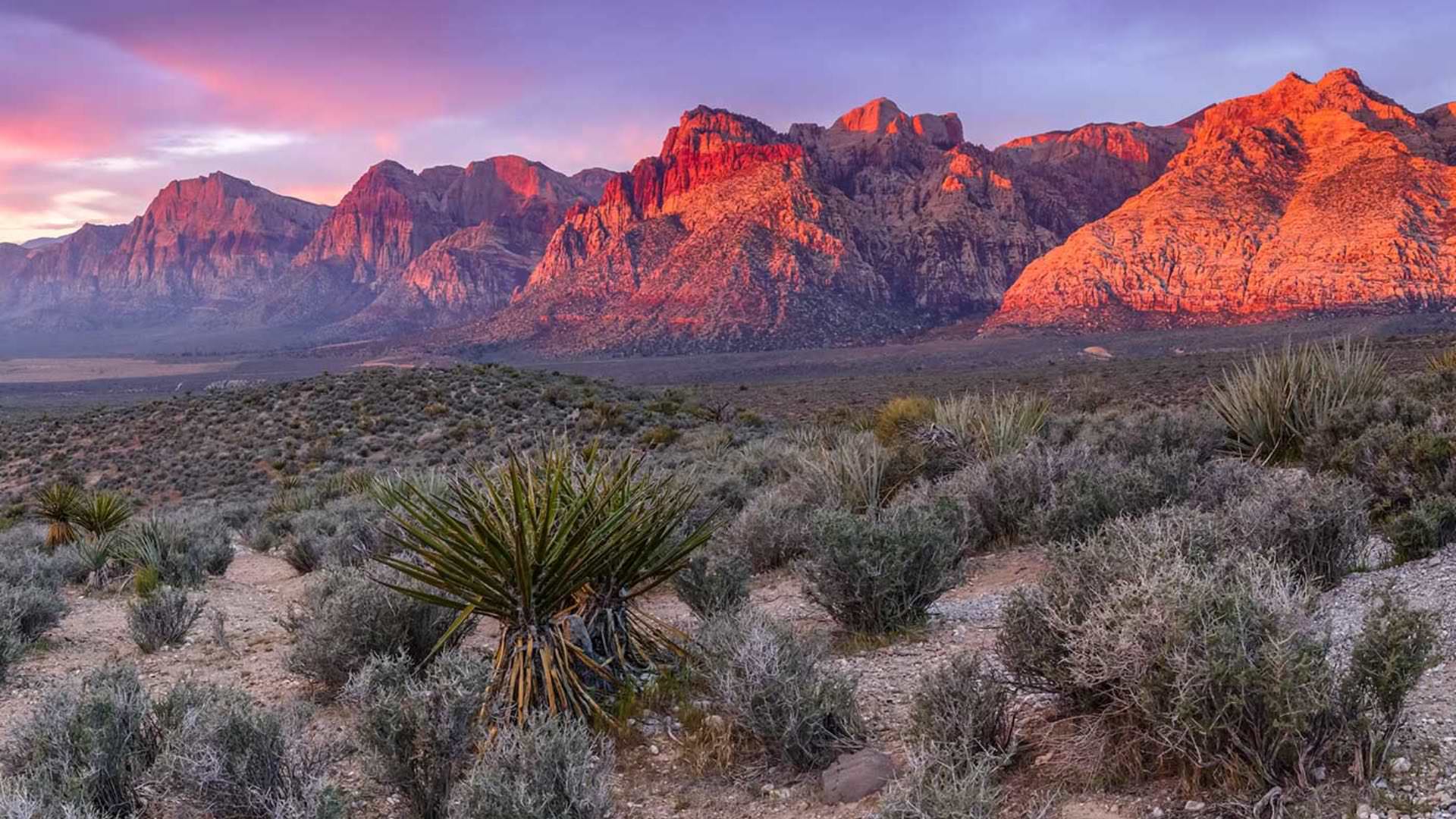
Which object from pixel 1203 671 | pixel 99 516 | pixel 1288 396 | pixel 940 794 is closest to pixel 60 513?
pixel 99 516

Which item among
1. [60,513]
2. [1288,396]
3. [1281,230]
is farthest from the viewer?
[1281,230]

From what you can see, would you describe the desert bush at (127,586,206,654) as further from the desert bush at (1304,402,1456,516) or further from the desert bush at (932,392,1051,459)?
the desert bush at (1304,402,1456,516)

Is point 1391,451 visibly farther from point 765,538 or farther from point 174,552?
point 174,552

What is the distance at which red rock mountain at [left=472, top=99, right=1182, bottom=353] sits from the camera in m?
104

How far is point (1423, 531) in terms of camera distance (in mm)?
6086

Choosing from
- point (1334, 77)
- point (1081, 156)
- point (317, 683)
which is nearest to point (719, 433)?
point (317, 683)

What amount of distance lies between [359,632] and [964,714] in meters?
3.86

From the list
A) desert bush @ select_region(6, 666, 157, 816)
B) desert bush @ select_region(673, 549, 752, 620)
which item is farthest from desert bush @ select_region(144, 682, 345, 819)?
desert bush @ select_region(673, 549, 752, 620)

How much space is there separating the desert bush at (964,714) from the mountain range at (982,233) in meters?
89.0

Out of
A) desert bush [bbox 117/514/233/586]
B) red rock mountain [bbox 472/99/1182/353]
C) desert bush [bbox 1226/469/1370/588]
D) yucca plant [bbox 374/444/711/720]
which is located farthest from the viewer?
red rock mountain [bbox 472/99/1182/353]

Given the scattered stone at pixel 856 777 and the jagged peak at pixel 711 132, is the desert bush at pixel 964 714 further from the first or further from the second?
the jagged peak at pixel 711 132

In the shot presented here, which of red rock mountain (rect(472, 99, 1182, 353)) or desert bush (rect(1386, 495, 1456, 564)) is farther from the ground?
red rock mountain (rect(472, 99, 1182, 353))

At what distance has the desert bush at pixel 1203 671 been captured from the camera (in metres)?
3.00

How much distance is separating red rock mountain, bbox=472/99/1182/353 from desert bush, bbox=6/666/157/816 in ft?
300
